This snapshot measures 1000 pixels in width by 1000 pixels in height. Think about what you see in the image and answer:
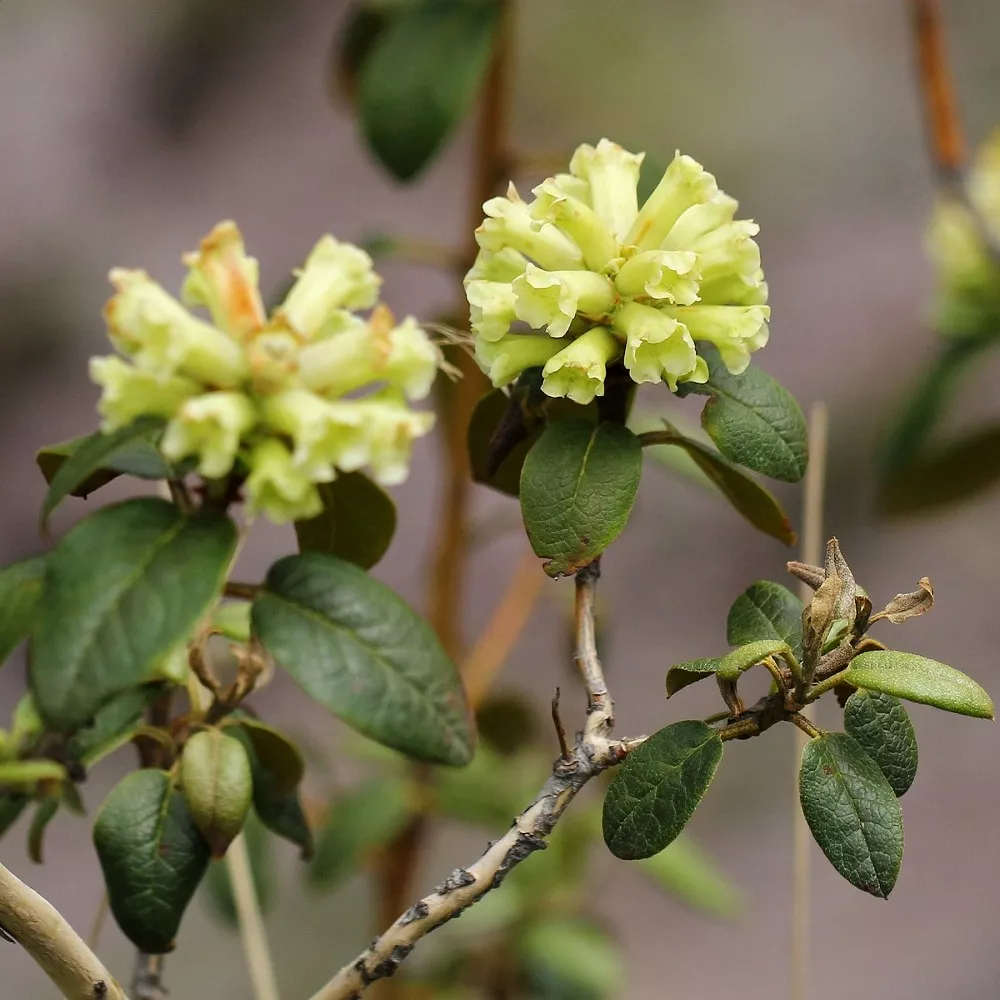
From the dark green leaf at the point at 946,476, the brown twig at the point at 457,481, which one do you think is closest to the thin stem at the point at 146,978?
the brown twig at the point at 457,481

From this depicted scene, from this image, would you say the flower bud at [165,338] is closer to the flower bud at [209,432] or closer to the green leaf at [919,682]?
the flower bud at [209,432]

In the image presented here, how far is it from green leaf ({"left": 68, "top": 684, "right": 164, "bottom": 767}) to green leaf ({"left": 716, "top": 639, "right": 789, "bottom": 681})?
236mm

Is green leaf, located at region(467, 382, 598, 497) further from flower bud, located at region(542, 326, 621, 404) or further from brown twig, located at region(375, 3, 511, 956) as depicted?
brown twig, located at region(375, 3, 511, 956)

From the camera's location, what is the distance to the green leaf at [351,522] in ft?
1.47

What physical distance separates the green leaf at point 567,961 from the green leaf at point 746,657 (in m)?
0.70

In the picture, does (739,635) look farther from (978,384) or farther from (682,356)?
(978,384)

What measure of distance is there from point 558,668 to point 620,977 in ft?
2.15

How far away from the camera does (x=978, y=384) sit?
1.75 m

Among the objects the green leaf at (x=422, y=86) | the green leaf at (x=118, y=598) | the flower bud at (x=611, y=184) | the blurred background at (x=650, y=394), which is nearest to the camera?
the green leaf at (x=118, y=598)

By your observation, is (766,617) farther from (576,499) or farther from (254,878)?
(254,878)

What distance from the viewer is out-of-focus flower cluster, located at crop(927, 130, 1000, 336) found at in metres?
1.02

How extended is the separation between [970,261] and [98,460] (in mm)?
880

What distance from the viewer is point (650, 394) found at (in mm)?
1697

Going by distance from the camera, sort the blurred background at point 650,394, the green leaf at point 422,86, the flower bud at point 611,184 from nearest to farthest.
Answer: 1. the flower bud at point 611,184
2. the green leaf at point 422,86
3. the blurred background at point 650,394
